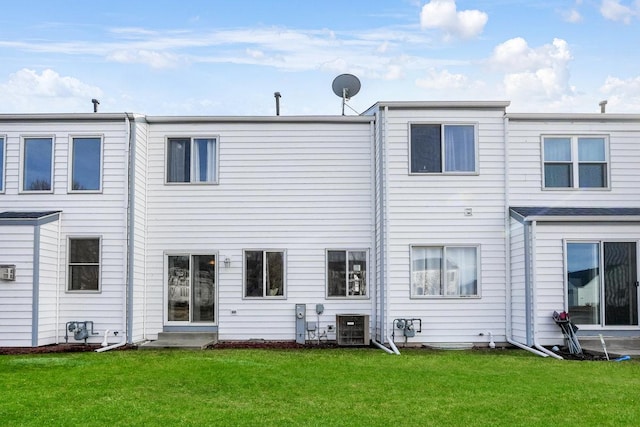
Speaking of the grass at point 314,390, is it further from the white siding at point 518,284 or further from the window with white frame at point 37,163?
the window with white frame at point 37,163

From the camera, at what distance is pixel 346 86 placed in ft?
55.6

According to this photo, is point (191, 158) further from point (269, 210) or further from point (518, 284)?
point (518, 284)

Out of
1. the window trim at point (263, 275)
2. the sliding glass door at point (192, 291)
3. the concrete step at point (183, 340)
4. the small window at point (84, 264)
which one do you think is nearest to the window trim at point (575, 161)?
the window trim at point (263, 275)

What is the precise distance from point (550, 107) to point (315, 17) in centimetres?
591

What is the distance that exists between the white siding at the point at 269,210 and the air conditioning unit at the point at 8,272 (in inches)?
110

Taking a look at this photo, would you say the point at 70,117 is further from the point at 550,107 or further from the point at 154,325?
the point at 550,107

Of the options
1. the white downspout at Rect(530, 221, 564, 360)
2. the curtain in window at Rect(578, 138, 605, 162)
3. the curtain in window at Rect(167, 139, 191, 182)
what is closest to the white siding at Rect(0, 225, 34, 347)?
the curtain in window at Rect(167, 139, 191, 182)

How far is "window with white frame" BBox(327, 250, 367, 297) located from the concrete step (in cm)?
280

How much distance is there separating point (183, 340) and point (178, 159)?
406 centimetres

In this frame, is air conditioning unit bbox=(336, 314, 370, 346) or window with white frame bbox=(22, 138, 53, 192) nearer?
air conditioning unit bbox=(336, 314, 370, 346)

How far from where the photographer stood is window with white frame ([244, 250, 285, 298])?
1537cm

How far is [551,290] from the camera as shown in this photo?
14.0 m

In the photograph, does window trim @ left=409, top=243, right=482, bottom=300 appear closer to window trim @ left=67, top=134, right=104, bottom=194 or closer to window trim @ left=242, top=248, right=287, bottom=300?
window trim @ left=242, top=248, right=287, bottom=300

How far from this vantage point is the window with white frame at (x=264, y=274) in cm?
1537
